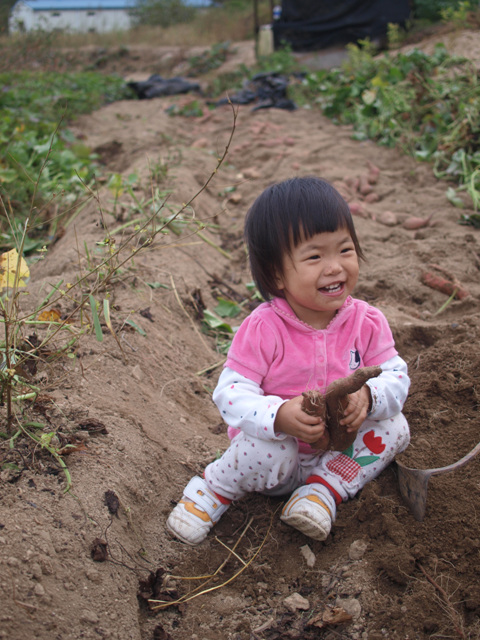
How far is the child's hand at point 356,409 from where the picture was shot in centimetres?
159

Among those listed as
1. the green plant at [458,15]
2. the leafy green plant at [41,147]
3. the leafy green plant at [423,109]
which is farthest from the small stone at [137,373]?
the green plant at [458,15]

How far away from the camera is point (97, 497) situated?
1.63m

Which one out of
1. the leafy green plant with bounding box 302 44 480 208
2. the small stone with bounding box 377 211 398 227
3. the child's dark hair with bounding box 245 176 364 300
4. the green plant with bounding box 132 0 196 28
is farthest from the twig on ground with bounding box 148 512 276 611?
the green plant with bounding box 132 0 196 28

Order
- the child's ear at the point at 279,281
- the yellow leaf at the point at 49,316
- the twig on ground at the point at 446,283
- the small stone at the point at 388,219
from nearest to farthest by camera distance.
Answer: the child's ear at the point at 279,281, the yellow leaf at the point at 49,316, the twig on ground at the point at 446,283, the small stone at the point at 388,219

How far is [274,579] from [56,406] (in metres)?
0.83

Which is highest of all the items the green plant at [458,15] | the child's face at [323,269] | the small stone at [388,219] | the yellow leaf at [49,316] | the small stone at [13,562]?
the green plant at [458,15]

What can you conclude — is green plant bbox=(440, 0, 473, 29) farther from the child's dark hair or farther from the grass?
the child's dark hair

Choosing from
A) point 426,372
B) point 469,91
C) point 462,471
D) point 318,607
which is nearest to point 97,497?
point 318,607

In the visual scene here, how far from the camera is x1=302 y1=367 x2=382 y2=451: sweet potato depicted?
1.47 metres

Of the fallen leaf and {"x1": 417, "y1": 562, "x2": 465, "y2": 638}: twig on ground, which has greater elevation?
{"x1": 417, "y1": 562, "x2": 465, "y2": 638}: twig on ground

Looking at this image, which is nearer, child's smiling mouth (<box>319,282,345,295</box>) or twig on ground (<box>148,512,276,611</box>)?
twig on ground (<box>148,512,276,611</box>)

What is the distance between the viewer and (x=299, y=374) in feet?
5.80

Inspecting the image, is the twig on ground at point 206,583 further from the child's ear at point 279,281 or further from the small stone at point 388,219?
the small stone at point 388,219

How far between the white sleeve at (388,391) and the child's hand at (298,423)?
0.72 feet
